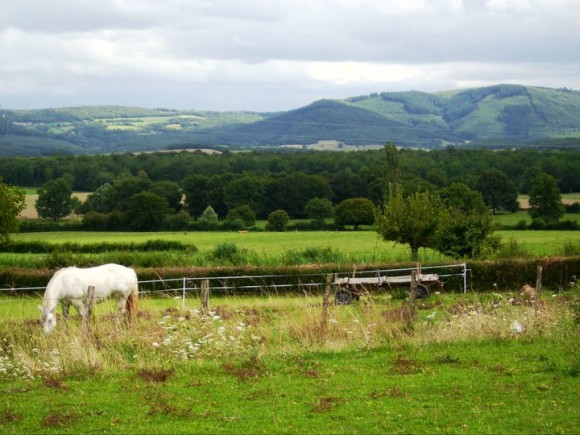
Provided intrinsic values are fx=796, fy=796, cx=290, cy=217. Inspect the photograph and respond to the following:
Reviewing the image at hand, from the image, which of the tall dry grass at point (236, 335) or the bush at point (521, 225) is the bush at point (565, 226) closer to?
the bush at point (521, 225)

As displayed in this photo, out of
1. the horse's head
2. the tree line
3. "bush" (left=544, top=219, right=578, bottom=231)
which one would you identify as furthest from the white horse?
"bush" (left=544, top=219, right=578, bottom=231)

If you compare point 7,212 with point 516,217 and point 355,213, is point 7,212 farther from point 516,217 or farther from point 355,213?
point 516,217

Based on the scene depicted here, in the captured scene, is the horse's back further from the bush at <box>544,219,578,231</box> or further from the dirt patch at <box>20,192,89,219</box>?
the dirt patch at <box>20,192,89,219</box>

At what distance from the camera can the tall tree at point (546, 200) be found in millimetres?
93500

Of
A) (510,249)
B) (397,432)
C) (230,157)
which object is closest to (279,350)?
(397,432)

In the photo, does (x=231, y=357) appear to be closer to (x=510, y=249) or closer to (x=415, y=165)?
(x=510, y=249)

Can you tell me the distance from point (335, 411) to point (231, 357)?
12.6 ft

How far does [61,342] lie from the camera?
15.4 m

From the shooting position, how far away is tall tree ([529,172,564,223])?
3681 inches

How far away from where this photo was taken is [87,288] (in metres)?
19.6

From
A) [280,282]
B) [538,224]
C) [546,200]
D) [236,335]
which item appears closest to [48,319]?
[236,335]

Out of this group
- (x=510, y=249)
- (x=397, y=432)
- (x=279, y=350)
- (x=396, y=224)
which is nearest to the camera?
(x=397, y=432)

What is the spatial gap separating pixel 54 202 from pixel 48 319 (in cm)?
9084

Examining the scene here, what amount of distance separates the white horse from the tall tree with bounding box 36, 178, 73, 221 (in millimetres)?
87131
